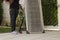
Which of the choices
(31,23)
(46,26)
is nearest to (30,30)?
(31,23)

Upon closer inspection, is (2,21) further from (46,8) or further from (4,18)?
(46,8)

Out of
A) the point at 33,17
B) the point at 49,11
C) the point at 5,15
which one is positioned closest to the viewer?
the point at 33,17

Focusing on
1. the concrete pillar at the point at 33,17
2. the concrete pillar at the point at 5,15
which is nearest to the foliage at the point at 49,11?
the concrete pillar at the point at 5,15

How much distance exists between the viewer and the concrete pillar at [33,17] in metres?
10.1

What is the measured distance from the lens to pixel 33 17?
1032cm

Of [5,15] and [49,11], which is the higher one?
[49,11]

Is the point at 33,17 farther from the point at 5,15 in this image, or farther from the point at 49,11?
the point at 5,15

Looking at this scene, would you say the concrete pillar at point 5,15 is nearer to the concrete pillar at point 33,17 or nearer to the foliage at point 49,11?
the foliage at point 49,11

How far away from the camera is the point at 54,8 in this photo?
12414 millimetres

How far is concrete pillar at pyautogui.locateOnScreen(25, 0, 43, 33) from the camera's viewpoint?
33.1 feet

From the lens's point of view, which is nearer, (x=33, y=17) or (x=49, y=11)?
(x=33, y=17)

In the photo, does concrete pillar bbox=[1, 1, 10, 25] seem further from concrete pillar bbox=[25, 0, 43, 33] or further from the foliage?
concrete pillar bbox=[25, 0, 43, 33]

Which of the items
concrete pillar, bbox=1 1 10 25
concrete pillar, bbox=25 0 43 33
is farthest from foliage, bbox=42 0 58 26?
concrete pillar, bbox=25 0 43 33

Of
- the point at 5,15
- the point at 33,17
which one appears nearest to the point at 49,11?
the point at 5,15
